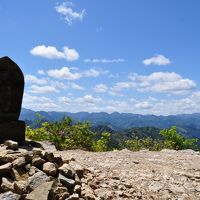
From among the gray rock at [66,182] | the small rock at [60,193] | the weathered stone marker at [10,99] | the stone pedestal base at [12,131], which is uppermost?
the weathered stone marker at [10,99]

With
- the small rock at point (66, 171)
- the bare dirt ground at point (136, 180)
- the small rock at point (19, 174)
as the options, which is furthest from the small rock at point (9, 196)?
the bare dirt ground at point (136, 180)

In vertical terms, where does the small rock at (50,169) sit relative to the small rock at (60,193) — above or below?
above

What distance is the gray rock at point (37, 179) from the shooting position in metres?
10.0

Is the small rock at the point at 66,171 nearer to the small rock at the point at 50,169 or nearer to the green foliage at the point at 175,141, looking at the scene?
the small rock at the point at 50,169

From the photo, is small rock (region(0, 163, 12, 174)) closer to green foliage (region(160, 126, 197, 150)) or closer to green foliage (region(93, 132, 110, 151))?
green foliage (region(93, 132, 110, 151))

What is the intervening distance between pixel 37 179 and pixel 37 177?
7 centimetres

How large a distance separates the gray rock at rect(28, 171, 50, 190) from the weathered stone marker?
561cm

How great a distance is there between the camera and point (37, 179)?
10227 mm

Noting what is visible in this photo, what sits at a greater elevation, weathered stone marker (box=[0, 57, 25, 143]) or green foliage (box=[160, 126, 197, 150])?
weathered stone marker (box=[0, 57, 25, 143])

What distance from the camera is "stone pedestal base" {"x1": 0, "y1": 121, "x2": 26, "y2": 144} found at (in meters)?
15.5

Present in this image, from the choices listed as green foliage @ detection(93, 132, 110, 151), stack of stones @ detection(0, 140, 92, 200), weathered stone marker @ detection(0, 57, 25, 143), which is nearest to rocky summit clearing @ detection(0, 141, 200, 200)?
stack of stones @ detection(0, 140, 92, 200)

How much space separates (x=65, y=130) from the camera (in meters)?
29.0

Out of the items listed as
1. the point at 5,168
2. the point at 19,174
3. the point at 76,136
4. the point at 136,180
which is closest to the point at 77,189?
the point at 19,174

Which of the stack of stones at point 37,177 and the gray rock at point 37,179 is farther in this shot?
the gray rock at point 37,179
